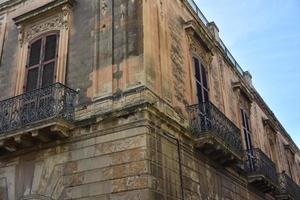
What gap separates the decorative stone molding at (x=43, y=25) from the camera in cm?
1098

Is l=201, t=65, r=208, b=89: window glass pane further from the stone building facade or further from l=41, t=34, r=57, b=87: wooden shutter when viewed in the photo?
l=41, t=34, r=57, b=87: wooden shutter

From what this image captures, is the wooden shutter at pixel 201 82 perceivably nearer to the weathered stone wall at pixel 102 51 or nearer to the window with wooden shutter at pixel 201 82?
the window with wooden shutter at pixel 201 82

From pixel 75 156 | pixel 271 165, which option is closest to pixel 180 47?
pixel 75 156

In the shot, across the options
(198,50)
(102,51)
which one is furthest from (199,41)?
(102,51)

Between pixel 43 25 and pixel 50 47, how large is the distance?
0.77m

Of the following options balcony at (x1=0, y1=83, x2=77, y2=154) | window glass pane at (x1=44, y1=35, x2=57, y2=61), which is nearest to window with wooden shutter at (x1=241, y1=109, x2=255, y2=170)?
balcony at (x1=0, y1=83, x2=77, y2=154)

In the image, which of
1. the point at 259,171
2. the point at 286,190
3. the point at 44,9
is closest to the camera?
the point at 44,9

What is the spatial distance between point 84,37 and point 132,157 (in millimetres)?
3691

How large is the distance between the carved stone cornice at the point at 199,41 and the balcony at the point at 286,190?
5935 mm

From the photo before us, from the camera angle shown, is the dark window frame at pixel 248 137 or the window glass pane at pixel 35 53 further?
the dark window frame at pixel 248 137

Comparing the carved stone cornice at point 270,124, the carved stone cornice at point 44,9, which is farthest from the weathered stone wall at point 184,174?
the carved stone cornice at point 270,124

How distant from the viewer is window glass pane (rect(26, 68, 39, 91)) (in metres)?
10.9

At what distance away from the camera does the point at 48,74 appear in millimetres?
10844

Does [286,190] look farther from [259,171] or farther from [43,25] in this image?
[43,25]
